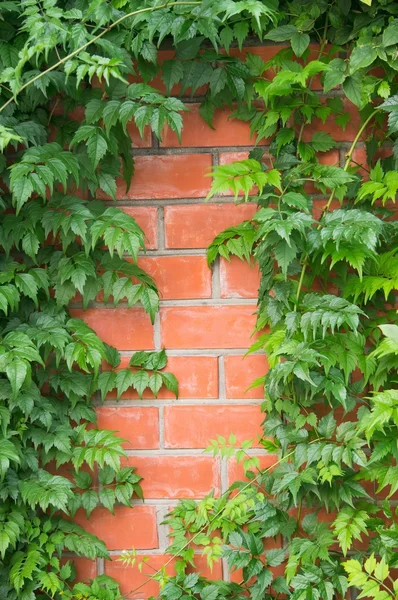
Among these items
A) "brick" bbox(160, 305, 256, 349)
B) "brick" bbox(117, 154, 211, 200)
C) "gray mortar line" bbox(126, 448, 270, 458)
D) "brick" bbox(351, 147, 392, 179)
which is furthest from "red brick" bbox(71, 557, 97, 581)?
"brick" bbox(351, 147, 392, 179)

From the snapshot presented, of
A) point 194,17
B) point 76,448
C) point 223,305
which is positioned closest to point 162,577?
point 76,448

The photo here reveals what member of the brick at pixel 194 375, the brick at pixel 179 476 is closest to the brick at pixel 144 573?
the brick at pixel 179 476

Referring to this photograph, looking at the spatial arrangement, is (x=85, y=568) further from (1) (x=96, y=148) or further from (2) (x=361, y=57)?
(2) (x=361, y=57)

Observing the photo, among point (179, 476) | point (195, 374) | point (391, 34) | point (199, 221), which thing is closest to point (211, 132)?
point (199, 221)

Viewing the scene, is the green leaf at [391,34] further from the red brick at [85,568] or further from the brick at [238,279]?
the red brick at [85,568]

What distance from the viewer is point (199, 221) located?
1515 millimetres

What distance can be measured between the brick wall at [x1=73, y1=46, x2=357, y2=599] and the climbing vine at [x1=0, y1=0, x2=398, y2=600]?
0.04 m

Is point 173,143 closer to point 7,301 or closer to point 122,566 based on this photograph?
point 7,301

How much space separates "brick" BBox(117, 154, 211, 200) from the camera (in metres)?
1.51

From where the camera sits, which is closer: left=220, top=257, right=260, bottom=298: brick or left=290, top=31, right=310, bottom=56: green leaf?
left=290, top=31, right=310, bottom=56: green leaf

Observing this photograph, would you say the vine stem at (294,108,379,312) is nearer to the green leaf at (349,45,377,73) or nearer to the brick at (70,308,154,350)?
the green leaf at (349,45,377,73)

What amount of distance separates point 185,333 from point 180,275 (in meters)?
0.13

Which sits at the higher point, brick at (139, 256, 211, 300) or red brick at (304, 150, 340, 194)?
red brick at (304, 150, 340, 194)

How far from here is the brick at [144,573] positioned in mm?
1527
